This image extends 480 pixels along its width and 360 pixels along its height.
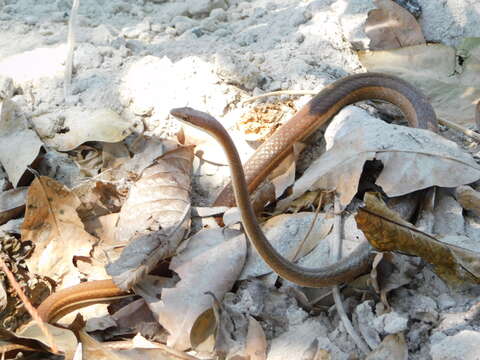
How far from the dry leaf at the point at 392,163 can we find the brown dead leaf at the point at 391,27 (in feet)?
2.94

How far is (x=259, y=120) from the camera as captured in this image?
2824mm

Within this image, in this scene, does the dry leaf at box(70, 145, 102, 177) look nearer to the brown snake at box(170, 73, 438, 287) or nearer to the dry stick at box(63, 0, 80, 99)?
the dry stick at box(63, 0, 80, 99)

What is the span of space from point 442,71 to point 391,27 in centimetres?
37

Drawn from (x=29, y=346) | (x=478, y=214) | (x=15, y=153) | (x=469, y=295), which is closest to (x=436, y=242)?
(x=469, y=295)

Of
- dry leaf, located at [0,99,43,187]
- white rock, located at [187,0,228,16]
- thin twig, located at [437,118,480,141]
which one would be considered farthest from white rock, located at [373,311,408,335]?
white rock, located at [187,0,228,16]

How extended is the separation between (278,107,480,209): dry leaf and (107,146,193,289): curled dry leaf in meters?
0.43

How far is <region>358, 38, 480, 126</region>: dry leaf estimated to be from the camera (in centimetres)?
296

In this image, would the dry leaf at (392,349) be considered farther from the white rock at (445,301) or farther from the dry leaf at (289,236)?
the dry leaf at (289,236)

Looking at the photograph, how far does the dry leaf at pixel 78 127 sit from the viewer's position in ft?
8.87

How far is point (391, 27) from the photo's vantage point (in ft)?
10.6

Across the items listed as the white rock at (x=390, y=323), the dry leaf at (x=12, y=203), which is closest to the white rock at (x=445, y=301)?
the white rock at (x=390, y=323)

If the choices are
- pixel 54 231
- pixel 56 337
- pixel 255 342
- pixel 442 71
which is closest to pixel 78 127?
pixel 54 231

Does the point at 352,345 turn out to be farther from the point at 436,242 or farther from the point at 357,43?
the point at 357,43

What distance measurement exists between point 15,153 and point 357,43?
1.86 metres
